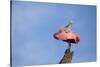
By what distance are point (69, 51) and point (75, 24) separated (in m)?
0.27

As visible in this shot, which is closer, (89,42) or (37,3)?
(37,3)

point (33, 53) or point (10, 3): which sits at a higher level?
point (10, 3)

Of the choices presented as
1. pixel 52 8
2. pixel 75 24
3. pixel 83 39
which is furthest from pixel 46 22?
pixel 83 39

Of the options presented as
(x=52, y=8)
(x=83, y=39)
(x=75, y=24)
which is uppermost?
(x=52, y=8)

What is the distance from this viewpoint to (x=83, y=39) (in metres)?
1.93

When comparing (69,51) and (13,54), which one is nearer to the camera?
(13,54)

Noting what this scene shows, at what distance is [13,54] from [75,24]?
0.67 m

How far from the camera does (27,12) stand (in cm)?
176

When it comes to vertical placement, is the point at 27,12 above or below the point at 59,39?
above

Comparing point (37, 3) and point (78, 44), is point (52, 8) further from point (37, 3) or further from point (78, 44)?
point (78, 44)
